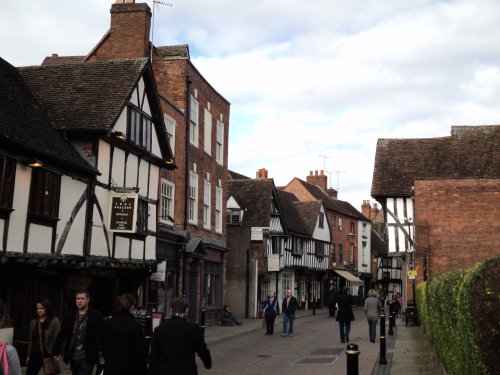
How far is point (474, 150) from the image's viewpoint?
35.2m

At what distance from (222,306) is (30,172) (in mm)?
17119

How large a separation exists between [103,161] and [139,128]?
8.03 ft

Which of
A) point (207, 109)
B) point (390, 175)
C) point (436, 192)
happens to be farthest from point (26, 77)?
point (390, 175)

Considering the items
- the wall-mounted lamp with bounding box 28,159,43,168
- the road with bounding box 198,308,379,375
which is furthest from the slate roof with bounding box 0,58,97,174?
the road with bounding box 198,308,379,375

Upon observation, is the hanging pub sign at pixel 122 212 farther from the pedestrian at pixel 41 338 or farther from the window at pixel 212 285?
the window at pixel 212 285

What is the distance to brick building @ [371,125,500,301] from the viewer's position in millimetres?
28578

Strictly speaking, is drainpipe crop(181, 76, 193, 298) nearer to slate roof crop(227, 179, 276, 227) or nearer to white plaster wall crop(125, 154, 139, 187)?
white plaster wall crop(125, 154, 139, 187)

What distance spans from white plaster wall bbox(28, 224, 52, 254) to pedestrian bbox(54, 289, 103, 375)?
6765 mm

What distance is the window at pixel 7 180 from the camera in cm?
1358

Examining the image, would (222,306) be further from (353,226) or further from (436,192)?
(353,226)

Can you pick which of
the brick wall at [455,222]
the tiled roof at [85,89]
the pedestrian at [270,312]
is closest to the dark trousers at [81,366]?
the tiled roof at [85,89]

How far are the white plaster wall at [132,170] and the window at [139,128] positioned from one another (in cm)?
46

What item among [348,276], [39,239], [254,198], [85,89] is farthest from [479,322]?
[348,276]

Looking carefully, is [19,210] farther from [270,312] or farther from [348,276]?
[348,276]
